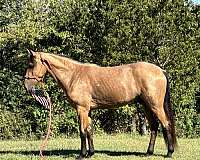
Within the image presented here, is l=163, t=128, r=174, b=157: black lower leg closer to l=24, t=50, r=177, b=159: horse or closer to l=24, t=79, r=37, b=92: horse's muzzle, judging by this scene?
l=24, t=50, r=177, b=159: horse

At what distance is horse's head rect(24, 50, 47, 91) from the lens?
10.5 m

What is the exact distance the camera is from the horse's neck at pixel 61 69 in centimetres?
1071

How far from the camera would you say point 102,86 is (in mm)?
10695

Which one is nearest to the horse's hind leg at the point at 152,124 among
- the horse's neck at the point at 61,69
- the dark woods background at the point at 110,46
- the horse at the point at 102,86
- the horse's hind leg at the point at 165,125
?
the horse at the point at 102,86

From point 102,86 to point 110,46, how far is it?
11968mm

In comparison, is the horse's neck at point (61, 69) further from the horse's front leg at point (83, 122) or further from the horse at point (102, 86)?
the horse's front leg at point (83, 122)

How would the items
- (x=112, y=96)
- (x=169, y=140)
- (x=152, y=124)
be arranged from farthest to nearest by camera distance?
1. (x=152, y=124)
2. (x=112, y=96)
3. (x=169, y=140)

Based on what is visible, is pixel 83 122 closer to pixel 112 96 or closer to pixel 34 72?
pixel 112 96

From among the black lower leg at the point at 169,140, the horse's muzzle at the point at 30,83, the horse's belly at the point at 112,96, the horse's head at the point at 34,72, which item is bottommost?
the black lower leg at the point at 169,140

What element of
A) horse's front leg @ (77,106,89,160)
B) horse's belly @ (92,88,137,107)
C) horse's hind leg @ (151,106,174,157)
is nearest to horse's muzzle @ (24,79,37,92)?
horse's front leg @ (77,106,89,160)

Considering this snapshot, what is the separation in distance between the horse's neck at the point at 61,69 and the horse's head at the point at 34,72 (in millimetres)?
227

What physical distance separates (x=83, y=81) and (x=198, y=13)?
45.4 feet

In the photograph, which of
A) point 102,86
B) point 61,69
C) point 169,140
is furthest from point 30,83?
point 169,140

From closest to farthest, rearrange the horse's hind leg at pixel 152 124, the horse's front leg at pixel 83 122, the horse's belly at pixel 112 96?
the horse's front leg at pixel 83 122 → the horse's belly at pixel 112 96 → the horse's hind leg at pixel 152 124
